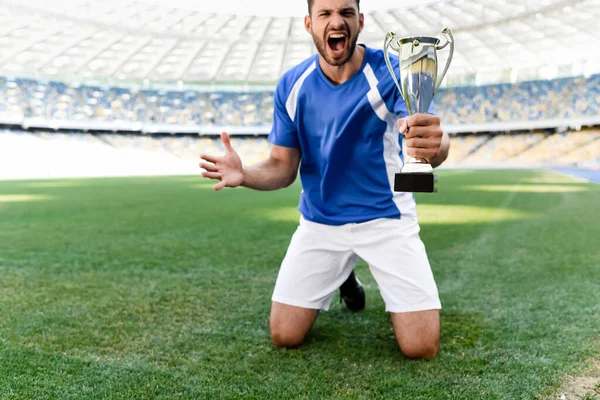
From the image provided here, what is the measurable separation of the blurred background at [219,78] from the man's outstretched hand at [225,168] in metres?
29.3

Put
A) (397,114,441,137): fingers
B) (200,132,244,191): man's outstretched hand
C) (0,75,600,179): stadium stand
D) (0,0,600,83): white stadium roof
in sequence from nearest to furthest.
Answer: (397,114,441,137): fingers
(200,132,244,191): man's outstretched hand
(0,0,600,83): white stadium roof
(0,75,600,179): stadium stand

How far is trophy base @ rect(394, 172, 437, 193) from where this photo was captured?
246cm

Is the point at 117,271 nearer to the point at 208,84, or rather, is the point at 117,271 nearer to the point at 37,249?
the point at 37,249

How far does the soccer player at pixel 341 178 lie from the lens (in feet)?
9.54

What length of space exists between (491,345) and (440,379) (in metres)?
0.59

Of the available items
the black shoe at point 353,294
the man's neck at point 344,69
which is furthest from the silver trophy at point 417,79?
the black shoe at point 353,294

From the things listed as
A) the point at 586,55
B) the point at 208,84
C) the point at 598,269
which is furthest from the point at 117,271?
the point at 208,84

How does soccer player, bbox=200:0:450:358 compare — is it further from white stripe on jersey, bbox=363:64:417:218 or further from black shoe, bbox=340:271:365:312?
black shoe, bbox=340:271:365:312

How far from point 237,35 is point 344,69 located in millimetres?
33748

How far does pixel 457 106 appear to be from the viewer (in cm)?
4834

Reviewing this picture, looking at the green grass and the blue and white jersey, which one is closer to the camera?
the green grass

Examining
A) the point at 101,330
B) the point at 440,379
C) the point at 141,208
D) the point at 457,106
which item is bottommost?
the point at 457,106

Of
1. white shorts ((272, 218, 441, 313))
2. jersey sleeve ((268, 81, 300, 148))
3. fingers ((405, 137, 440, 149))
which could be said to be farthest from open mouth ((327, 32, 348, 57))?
white shorts ((272, 218, 441, 313))

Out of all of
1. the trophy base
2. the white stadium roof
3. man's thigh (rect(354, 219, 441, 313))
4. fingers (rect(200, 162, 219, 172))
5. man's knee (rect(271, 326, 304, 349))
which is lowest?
the white stadium roof
